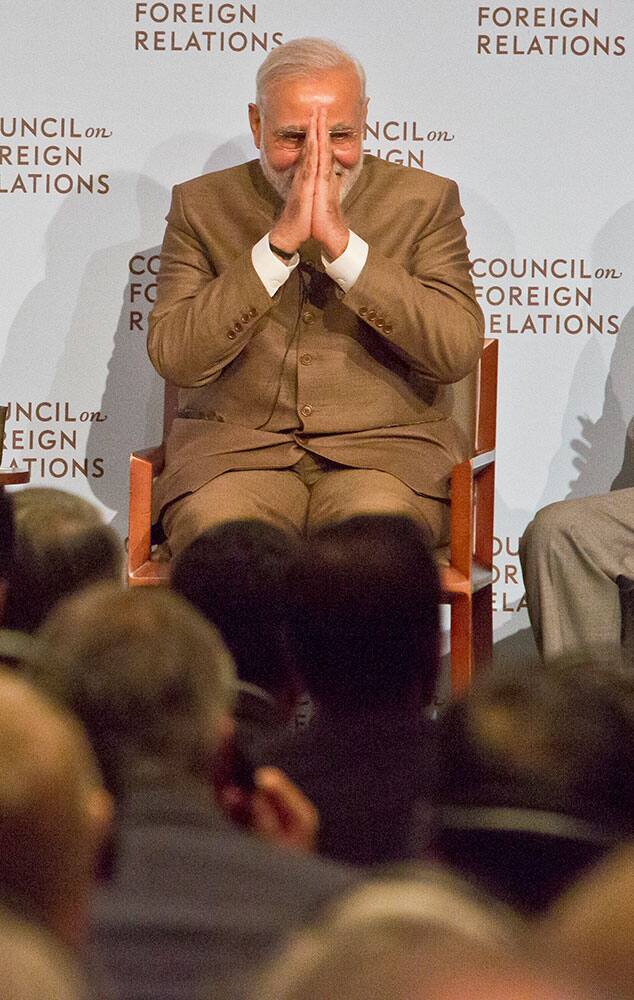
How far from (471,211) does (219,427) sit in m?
1.17

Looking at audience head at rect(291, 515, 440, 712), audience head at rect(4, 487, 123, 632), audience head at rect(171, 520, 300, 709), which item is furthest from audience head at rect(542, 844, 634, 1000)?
audience head at rect(4, 487, 123, 632)

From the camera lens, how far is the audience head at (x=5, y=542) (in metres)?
2.00

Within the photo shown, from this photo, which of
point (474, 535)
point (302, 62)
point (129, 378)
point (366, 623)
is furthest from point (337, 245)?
point (366, 623)

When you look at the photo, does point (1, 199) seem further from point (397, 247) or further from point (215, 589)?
point (215, 589)

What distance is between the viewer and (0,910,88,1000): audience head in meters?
0.57

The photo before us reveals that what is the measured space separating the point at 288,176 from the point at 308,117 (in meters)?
0.15

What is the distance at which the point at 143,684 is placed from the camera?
1126mm

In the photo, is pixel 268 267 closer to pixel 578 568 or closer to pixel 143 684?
pixel 578 568

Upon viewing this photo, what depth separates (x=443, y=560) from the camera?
10.1 ft

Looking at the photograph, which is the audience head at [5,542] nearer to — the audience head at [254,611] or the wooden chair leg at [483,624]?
the audience head at [254,611]

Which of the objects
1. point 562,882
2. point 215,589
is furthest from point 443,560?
point 562,882

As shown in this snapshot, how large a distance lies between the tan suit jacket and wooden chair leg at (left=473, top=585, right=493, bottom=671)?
1.24 ft

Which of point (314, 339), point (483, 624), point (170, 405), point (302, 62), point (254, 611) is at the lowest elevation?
point (483, 624)

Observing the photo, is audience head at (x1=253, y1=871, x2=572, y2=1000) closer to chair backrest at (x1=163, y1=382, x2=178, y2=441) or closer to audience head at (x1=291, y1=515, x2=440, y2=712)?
audience head at (x1=291, y1=515, x2=440, y2=712)
